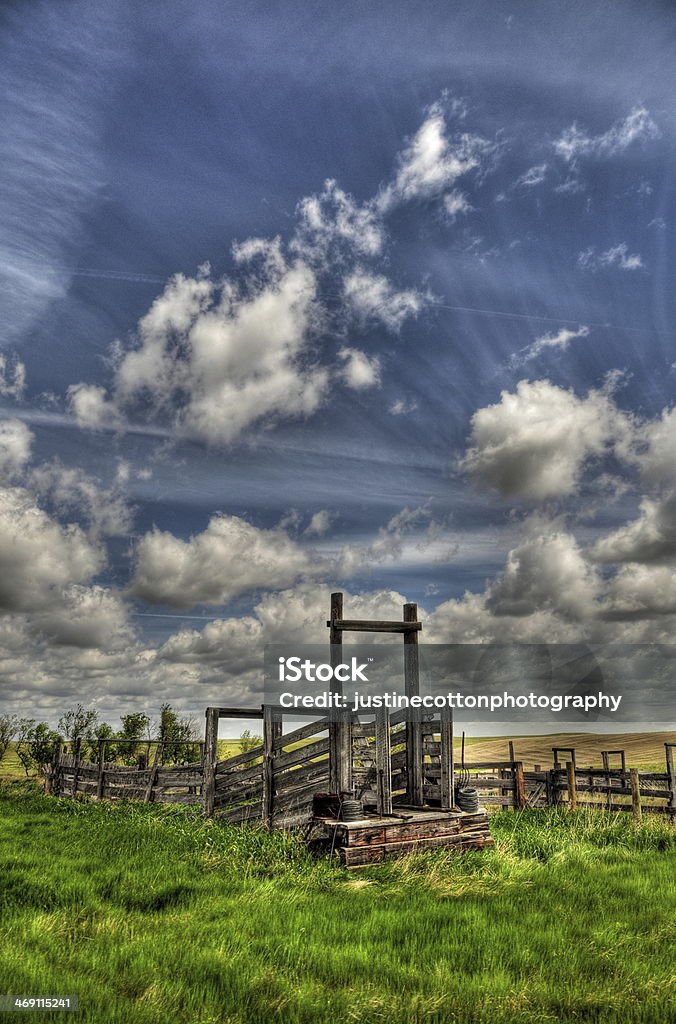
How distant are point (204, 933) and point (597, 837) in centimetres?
1140

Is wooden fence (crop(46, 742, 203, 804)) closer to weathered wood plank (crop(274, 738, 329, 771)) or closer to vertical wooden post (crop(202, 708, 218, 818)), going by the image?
vertical wooden post (crop(202, 708, 218, 818))

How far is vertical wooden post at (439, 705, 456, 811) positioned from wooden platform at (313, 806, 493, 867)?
1.37ft

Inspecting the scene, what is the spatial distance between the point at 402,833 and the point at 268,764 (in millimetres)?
3642

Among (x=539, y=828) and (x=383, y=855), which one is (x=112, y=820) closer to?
(x=383, y=855)

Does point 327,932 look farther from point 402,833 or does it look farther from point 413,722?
point 413,722

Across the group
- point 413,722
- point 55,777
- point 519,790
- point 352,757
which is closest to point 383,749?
point 352,757

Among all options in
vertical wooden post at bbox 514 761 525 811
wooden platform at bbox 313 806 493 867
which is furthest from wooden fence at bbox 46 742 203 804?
wooden platform at bbox 313 806 493 867

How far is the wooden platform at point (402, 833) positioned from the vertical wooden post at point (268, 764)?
2433 mm

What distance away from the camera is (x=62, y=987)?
20.3 feet

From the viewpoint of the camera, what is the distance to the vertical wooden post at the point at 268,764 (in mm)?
15117

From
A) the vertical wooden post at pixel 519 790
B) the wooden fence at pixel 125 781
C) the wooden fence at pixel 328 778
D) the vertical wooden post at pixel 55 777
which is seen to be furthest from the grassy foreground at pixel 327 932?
the vertical wooden post at pixel 55 777

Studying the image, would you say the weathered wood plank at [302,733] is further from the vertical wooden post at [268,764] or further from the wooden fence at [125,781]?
the wooden fence at [125,781]

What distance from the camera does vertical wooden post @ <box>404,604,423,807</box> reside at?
15138mm

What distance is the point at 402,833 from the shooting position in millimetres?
12930
